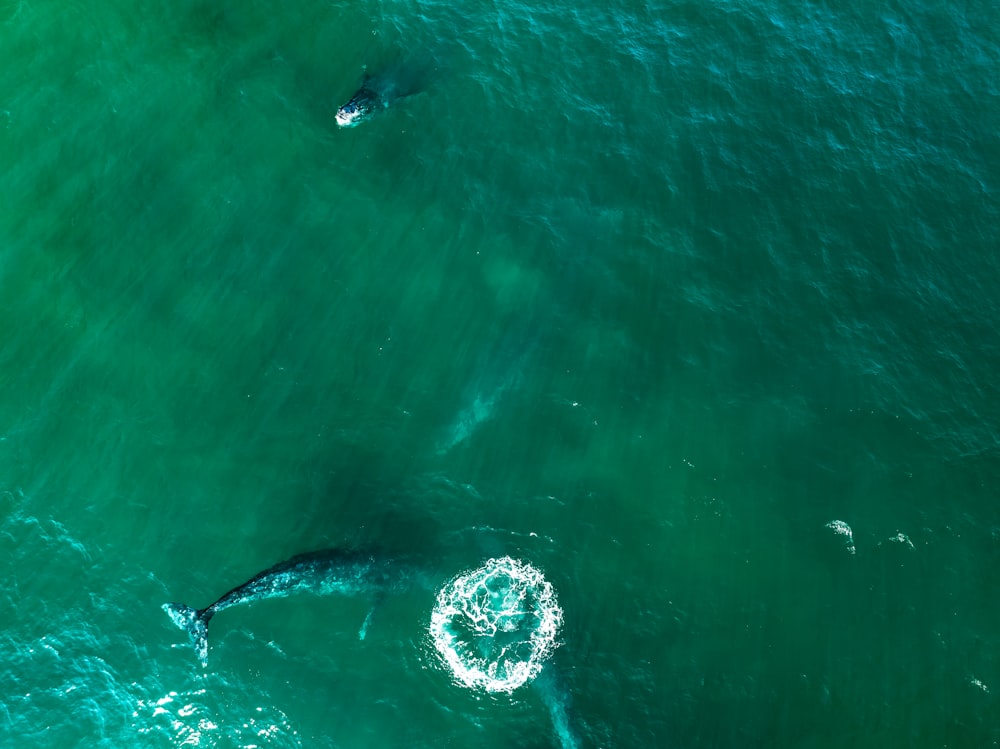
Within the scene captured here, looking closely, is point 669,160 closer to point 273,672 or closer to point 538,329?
point 538,329

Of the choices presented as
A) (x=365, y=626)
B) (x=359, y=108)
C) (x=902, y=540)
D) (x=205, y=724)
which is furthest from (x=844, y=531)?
(x=359, y=108)

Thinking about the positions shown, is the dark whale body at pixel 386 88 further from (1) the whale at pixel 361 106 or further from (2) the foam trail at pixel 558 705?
(2) the foam trail at pixel 558 705

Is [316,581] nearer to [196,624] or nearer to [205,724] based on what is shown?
[196,624]

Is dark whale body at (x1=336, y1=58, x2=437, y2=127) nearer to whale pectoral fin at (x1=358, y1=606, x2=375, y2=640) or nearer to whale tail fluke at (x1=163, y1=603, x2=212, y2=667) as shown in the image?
whale pectoral fin at (x1=358, y1=606, x2=375, y2=640)

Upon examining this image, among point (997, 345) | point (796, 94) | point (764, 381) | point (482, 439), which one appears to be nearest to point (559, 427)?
point (482, 439)

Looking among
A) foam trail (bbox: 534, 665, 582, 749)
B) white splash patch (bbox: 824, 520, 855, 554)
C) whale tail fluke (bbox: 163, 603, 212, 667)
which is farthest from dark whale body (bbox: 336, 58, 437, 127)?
white splash patch (bbox: 824, 520, 855, 554)

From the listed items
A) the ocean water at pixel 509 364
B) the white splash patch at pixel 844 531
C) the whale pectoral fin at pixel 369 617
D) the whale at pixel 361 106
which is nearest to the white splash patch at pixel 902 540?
the ocean water at pixel 509 364
